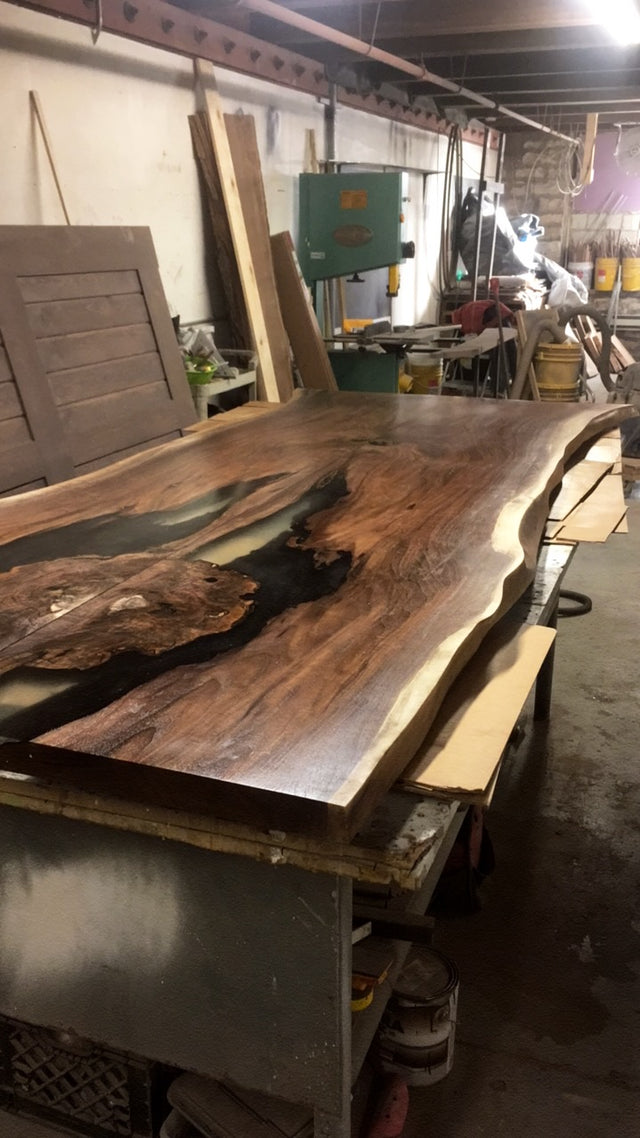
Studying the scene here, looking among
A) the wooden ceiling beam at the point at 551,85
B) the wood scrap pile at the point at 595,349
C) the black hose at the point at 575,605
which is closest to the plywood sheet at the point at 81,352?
the black hose at the point at 575,605

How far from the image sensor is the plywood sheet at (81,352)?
7.82ft

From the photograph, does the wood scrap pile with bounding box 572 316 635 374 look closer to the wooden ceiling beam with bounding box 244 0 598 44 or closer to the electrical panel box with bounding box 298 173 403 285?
the electrical panel box with bounding box 298 173 403 285

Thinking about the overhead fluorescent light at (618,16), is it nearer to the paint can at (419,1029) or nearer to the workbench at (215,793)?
the workbench at (215,793)

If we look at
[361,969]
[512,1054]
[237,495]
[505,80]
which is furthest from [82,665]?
[505,80]

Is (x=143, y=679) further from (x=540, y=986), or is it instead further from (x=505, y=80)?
(x=505, y=80)

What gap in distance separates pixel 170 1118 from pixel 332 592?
70 centimetres

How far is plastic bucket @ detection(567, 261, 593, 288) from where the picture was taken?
9570 millimetres

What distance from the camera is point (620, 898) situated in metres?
2.10

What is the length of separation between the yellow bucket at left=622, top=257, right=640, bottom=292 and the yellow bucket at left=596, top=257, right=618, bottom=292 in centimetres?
→ 10

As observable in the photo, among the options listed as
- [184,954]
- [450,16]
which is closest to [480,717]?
[184,954]

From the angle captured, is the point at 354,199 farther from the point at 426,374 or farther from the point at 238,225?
the point at 426,374

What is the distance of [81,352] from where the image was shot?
2594mm

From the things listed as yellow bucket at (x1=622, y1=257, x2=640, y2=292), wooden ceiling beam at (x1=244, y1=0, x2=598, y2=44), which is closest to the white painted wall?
wooden ceiling beam at (x1=244, y1=0, x2=598, y2=44)

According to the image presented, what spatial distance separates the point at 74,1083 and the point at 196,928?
436 millimetres
